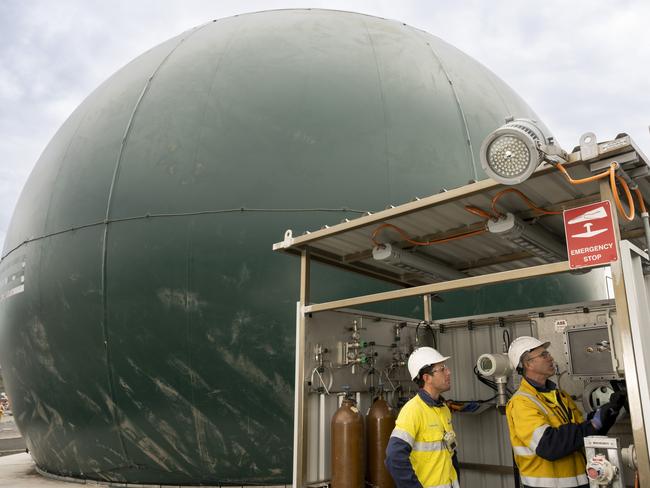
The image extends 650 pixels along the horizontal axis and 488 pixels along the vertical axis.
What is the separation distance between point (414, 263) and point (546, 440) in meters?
1.92

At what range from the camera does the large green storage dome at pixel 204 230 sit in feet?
19.2

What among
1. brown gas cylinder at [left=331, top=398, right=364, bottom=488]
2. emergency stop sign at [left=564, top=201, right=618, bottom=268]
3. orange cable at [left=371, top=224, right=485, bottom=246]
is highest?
orange cable at [left=371, top=224, right=485, bottom=246]

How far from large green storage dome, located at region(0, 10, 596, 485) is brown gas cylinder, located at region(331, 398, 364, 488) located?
161cm

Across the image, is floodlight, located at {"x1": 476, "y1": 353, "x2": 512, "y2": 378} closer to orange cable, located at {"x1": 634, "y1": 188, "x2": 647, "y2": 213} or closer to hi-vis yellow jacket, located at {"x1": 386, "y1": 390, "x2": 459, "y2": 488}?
hi-vis yellow jacket, located at {"x1": 386, "y1": 390, "x2": 459, "y2": 488}

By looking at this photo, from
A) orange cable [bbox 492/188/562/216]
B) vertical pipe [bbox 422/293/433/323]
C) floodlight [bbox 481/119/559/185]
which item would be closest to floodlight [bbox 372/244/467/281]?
vertical pipe [bbox 422/293/433/323]

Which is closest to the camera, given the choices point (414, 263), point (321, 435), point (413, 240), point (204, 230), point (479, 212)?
point (479, 212)

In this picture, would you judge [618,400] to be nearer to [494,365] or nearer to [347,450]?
[494,365]

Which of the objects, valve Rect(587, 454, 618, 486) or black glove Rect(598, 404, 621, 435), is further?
black glove Rect(598, 404, 621, 435)

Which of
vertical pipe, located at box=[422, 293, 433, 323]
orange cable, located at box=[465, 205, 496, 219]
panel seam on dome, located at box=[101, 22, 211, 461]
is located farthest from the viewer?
panel seam on dome, located at box=[101, 22, 211, 461]

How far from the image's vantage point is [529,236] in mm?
4082

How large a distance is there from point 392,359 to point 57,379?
13.3ft

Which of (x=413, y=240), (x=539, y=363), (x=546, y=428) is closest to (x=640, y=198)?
(x=539, y=363)

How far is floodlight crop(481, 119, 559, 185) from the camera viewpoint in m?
2.81

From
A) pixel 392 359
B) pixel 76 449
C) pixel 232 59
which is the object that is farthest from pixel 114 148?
pixel 392 359
